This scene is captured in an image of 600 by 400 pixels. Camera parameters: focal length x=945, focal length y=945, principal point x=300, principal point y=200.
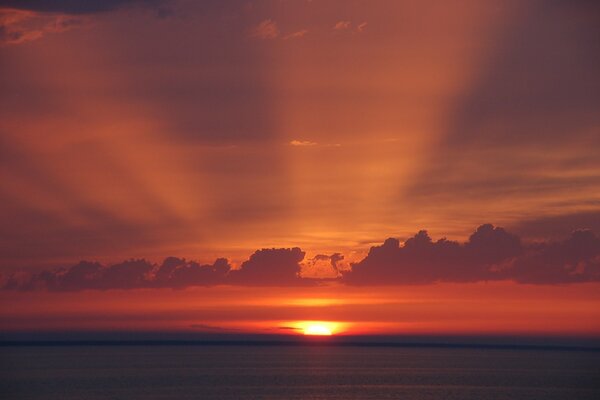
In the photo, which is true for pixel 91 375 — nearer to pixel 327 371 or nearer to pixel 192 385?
pixel 192 385

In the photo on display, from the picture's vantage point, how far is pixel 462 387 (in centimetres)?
14688

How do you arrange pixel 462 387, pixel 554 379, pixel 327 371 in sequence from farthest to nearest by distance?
1. pixel 327 371
2. pixel 554 379
3. pixel 462 387

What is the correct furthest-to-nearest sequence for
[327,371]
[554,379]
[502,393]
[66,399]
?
[327,371] < [554,379] < [502,393] < [66,399]

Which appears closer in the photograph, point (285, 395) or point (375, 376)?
point (285, 395)

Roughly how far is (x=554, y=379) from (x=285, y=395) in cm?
7117

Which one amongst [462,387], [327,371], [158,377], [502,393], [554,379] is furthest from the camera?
[327,371]

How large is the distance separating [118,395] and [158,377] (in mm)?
42828

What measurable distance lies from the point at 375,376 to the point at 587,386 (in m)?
40.7

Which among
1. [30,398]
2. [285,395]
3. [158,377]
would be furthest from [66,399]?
[158,377]

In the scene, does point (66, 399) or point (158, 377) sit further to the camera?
point (158, 377)

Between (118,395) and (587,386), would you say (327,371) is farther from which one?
(118,395)

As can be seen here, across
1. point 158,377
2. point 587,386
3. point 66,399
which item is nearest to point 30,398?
point 66,399

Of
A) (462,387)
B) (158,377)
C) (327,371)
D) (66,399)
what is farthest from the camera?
(327,371)

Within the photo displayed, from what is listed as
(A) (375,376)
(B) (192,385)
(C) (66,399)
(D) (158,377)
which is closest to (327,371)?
(A) (375,376)
